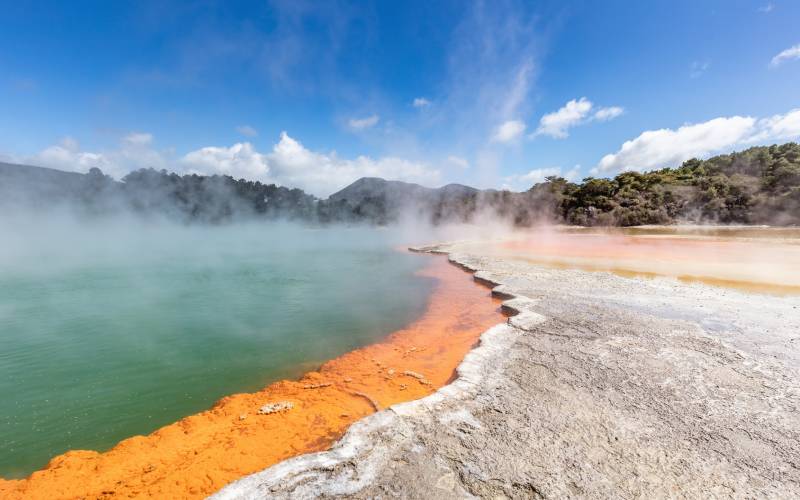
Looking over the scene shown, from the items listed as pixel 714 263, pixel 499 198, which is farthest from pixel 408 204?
pixel 714 263

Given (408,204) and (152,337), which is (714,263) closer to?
(152,337)

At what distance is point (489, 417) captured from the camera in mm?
2709

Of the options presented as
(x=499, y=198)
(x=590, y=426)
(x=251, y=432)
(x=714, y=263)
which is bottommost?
(x=251, y=432)

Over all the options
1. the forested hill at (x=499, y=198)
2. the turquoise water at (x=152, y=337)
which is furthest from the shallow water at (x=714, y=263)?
the forested hill at (x=499, y=198)

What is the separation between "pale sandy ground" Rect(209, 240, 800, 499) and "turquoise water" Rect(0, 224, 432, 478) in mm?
2336

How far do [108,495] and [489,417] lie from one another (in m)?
2.94

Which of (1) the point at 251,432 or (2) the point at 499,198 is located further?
(2) the point at 499,198

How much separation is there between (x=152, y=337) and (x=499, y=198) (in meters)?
41.6

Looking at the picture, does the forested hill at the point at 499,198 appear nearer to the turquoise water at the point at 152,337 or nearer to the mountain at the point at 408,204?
the mountain at the point at 408,204

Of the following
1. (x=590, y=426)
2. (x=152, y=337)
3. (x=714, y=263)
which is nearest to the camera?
(x=590, y=426)

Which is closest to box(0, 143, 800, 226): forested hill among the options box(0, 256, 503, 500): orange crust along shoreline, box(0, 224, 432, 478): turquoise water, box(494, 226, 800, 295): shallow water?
box(494, 226, 800, 295): shallow water

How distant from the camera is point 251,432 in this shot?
10.1ft

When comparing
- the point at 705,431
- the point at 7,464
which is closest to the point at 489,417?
the point at 705,431

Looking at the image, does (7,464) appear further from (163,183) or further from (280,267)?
(163,183)
